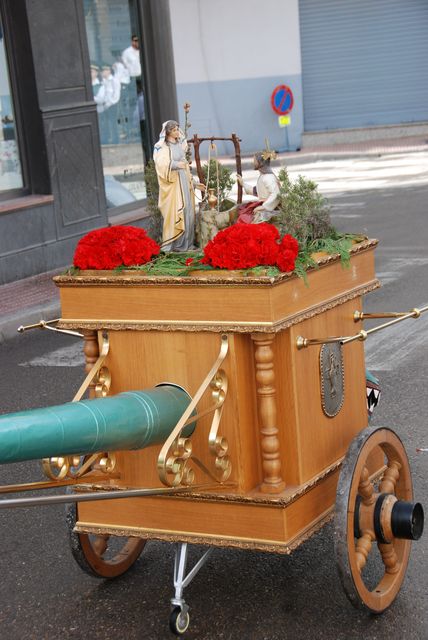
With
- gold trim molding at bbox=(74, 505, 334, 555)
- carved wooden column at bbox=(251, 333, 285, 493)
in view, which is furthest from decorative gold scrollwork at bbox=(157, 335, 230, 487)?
gold trim molding at bbox=(74, 505, 334, 555)

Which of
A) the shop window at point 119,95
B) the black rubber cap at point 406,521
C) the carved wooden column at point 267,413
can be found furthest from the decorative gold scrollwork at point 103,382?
the shop window at point 119,95

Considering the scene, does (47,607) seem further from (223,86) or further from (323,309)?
(223,86)

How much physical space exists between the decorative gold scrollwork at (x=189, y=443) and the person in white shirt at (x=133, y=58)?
11430 mm

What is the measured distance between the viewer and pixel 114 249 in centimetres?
422

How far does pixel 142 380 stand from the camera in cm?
417

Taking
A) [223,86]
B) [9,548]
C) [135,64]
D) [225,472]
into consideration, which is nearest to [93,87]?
[135,64]

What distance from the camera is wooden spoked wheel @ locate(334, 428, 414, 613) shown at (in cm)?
391

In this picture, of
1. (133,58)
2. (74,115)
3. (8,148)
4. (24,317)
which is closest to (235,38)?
(133,58)

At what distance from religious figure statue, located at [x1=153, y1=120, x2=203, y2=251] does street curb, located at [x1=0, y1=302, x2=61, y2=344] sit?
5.65 m

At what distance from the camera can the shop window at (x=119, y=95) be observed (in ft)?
47.4

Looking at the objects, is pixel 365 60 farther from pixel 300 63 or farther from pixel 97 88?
pixel 97 88

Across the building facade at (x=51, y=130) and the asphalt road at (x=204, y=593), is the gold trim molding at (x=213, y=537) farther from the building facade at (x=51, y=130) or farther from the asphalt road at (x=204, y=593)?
the building facade at (x=51, y=130)

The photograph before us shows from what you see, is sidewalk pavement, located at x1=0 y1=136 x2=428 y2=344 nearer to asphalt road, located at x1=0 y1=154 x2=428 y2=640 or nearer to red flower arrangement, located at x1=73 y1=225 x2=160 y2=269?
asphalt road, located at x1=0 y1=154 x2=428 y2=640

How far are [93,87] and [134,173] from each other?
131cm
